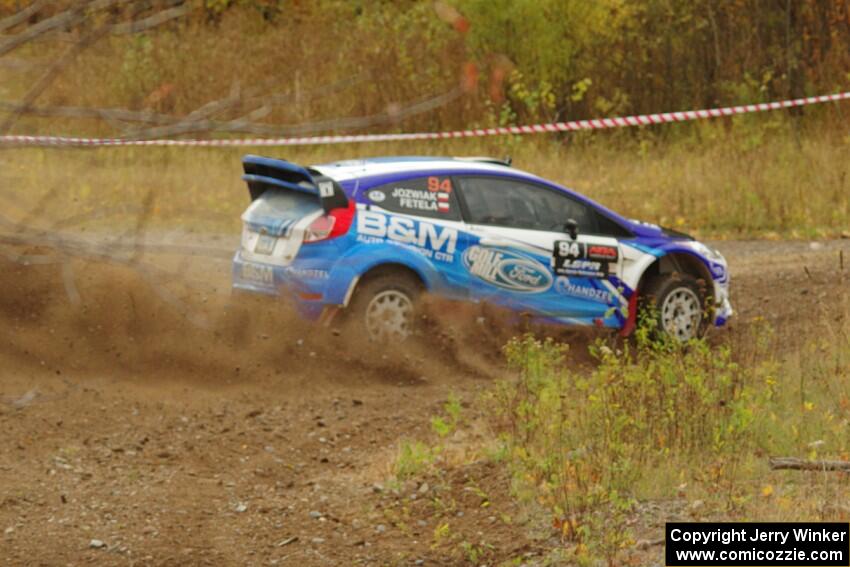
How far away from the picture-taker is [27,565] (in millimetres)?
7234

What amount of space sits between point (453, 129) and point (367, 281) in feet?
35.8

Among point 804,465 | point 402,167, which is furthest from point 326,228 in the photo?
point 804,465

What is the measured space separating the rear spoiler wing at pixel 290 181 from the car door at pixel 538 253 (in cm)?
111

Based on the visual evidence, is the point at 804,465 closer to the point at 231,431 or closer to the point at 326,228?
the point at 231,431

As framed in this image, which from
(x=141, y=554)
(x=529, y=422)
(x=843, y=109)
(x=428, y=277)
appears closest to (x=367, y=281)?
(x=428, y=277)

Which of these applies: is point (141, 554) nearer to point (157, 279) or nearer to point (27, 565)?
point (27, 565)

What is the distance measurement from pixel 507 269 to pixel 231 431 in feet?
9.13

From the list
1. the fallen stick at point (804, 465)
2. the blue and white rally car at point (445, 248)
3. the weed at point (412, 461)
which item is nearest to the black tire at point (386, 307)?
the blue and white rally car at point (445, 248)

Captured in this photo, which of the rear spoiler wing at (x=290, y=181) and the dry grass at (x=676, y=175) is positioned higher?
the dry grass at (x=676, y=175)

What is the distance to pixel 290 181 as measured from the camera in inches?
440

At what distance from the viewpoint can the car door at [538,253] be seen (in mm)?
11461

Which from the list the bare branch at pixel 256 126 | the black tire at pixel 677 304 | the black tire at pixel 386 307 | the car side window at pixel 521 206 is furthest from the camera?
the black tire at pixel 677 304

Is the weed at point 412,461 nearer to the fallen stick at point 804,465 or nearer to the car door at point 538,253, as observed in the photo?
the fallen stick at point 804,465

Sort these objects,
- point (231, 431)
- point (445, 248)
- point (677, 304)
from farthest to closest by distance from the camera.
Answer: point (677, 304)
point (445, 248)
point (231, 431)
